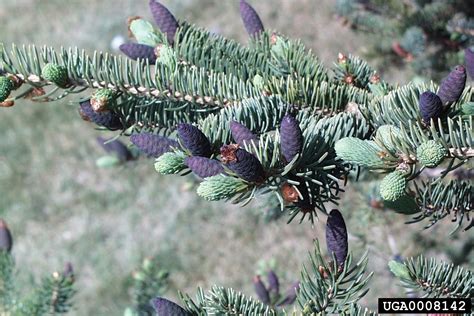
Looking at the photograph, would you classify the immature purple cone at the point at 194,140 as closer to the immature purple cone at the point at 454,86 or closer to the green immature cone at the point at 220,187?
the green immature cone at the point at 220,187

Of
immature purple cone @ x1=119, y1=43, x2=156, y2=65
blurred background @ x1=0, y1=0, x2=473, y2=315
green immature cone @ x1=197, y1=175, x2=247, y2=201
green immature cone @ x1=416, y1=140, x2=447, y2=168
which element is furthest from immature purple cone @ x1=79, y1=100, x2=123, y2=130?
blurred background @ x1=0, y1=0, x2=473, y2=315

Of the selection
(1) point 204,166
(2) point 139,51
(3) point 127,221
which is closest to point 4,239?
(2) point 139,51

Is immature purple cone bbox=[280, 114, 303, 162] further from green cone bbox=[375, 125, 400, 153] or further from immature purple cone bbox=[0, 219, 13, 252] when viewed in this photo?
immature purple cone bbox=[0, 219, 13, 252]

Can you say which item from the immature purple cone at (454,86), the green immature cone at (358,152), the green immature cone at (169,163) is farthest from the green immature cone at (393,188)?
the green immature cone at (169,163)

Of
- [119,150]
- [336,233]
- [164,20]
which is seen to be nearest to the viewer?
[336,233]

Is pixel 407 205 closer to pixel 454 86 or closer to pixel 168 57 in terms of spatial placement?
pixel 454 86

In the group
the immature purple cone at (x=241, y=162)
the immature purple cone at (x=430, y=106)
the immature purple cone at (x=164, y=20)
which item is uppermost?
the immature purple cone at (x=164, y=20)
